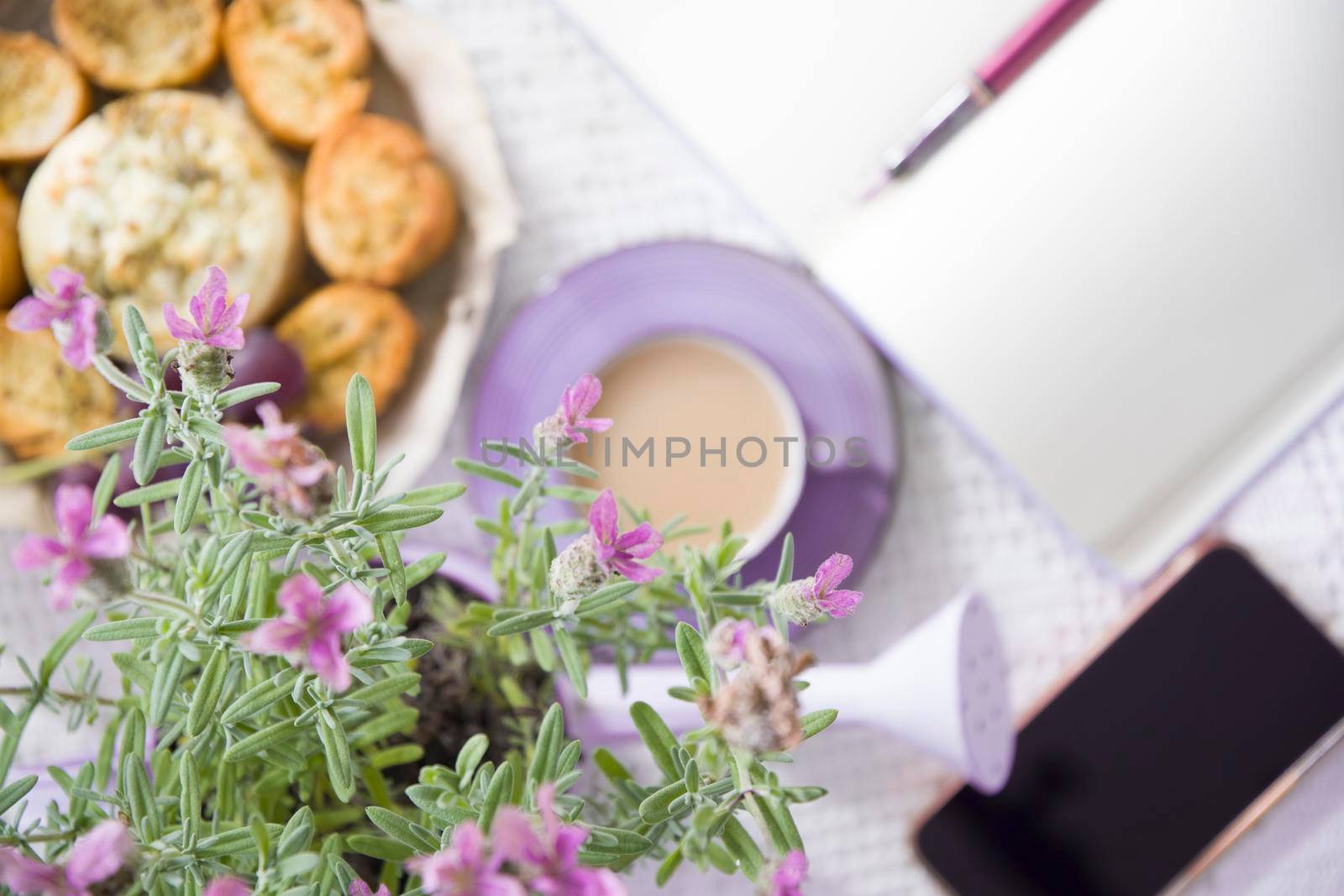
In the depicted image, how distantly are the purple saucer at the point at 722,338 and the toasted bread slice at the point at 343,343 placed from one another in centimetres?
6

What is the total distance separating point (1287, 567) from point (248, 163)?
699mm

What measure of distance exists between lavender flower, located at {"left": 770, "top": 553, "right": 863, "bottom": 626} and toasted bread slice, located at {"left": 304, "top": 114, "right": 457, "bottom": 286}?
387mm

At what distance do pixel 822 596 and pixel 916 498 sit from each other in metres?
0.38

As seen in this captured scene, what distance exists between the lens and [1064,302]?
61cm

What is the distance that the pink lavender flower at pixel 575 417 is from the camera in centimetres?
33

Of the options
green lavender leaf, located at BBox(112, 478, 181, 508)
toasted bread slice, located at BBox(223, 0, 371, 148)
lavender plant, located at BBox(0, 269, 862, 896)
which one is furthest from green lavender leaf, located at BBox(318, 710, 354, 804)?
toasted bread slice, located at BBox(223, 0, 371, 148)

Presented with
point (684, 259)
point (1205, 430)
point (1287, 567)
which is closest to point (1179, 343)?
point (1205, 430)

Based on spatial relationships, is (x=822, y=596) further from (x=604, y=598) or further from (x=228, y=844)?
(x=228, y=844)

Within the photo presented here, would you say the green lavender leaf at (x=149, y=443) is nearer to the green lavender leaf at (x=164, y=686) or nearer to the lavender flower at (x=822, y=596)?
the green lavender leaf at (x=164, y=686)

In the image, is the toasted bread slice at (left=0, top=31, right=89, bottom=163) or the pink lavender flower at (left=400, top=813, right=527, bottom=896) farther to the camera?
the toasted bread slice at (left=0, top=31, right=89, bottom=163)

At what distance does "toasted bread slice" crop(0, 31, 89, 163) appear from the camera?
1.97 ft

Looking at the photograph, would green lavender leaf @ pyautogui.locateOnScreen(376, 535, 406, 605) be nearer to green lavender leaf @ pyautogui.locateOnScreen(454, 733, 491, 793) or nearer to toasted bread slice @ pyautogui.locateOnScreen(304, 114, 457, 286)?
green lavender leaf @ pyautogui.locateOnScreen(454, 733, 491, 793)

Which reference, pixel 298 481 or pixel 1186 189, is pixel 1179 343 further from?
pixel 298 481

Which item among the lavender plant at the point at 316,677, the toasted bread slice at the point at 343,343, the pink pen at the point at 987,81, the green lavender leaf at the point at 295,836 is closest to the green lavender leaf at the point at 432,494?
the lavender plant at the point at 316,677
